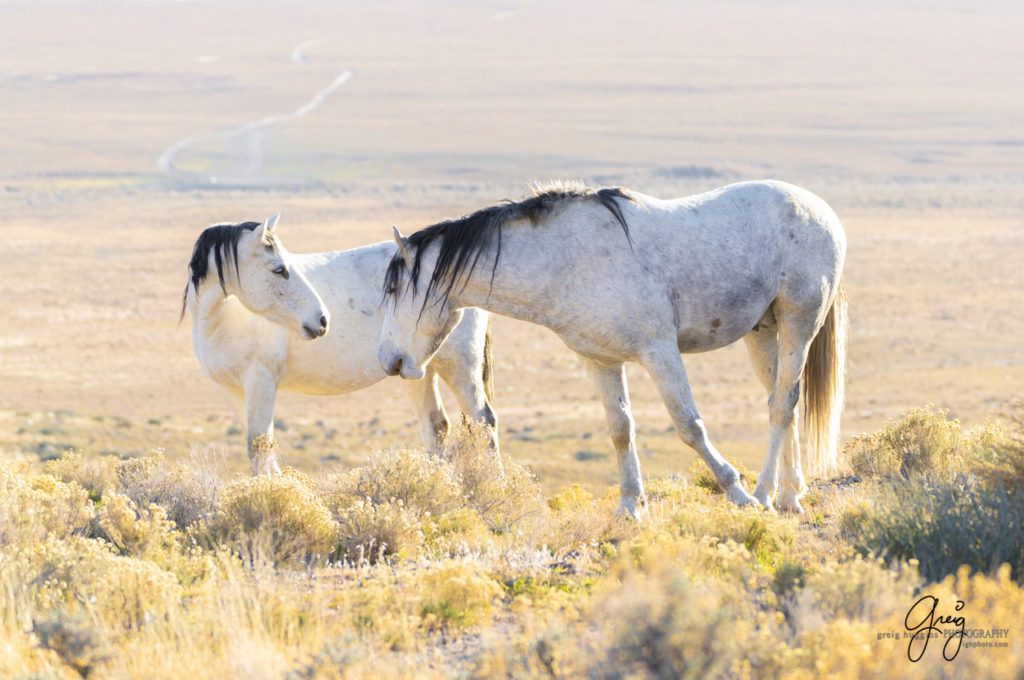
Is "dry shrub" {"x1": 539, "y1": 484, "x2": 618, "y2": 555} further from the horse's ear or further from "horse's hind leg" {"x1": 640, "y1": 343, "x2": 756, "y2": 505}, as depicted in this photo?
the horse's ear

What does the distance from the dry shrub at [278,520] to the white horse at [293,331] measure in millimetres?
1520

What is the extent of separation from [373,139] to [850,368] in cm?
6658

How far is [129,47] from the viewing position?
148 meters

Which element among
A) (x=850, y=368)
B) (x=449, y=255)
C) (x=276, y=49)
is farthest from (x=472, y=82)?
(x=449, y=255)

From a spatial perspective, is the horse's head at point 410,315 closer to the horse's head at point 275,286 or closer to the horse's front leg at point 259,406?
the horse's head at point 275,286

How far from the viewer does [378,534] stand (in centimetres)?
644

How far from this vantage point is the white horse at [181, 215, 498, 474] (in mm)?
8055

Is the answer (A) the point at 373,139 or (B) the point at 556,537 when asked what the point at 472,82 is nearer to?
(A) the point at 373,139

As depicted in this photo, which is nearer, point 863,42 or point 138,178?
point 138,178

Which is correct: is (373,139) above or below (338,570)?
below

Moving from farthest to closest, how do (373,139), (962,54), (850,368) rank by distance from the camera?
(962,54), (373,139), (850,368)

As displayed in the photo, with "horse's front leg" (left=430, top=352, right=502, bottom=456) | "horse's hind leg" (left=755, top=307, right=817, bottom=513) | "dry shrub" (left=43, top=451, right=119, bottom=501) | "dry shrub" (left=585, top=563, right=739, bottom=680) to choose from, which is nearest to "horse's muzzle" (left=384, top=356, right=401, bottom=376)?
"horse's hind leg" (left=755, top=307, right=817, bottom=513)
